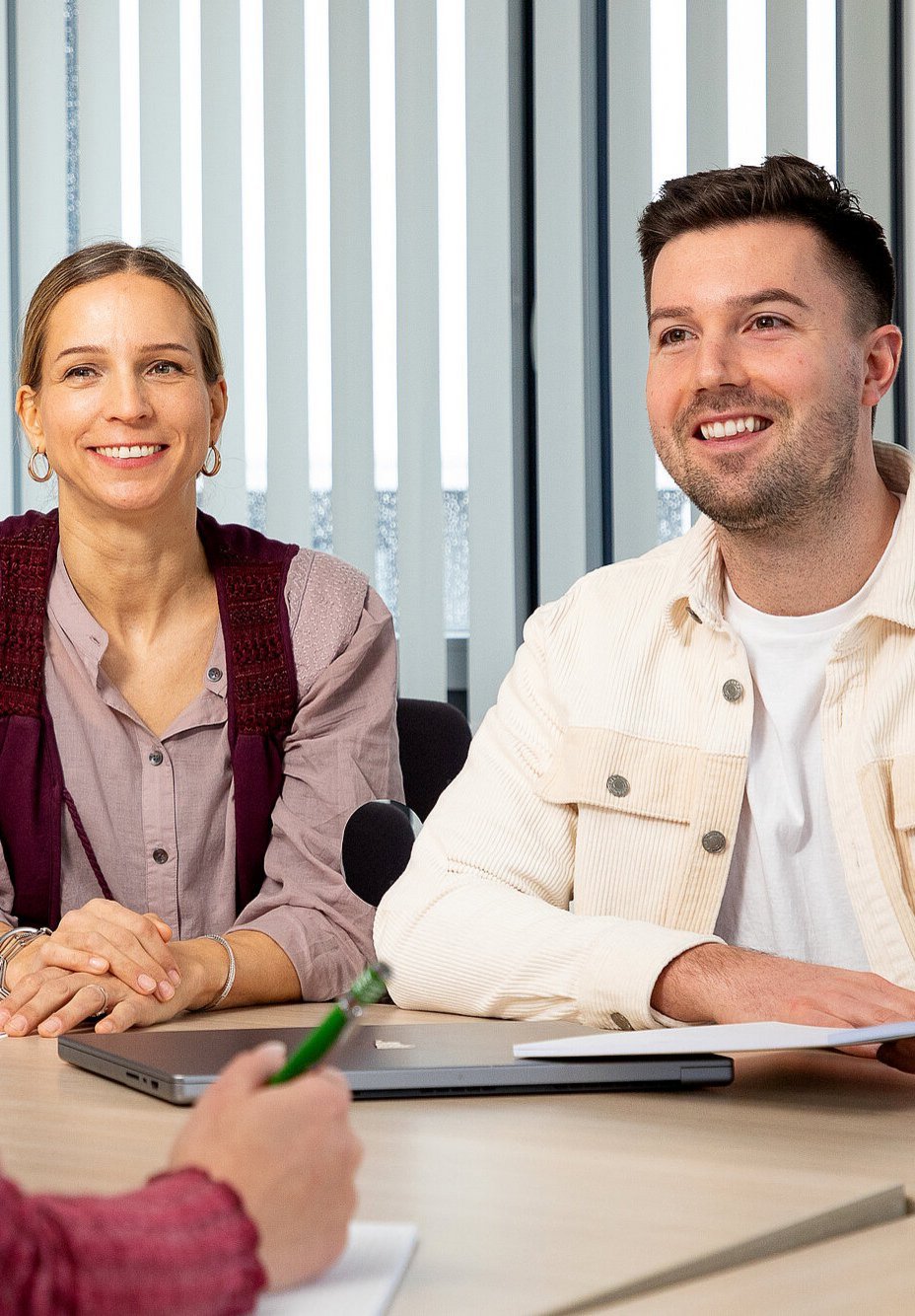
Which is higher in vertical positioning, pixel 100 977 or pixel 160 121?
pixel 160 121

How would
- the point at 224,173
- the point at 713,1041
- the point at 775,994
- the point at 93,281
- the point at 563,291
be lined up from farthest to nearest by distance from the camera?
the point at 224,173, the point at 563,291, the point at 93,281, the point at 775,994, the point at 713,1041

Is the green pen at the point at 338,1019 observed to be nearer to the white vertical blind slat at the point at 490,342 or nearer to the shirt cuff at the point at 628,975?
the shirt cuff at the point at 628,975

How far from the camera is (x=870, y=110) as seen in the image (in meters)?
3.01

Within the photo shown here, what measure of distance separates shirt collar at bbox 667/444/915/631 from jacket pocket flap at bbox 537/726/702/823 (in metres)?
0.15

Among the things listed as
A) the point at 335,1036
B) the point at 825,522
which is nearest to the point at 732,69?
the point at 825,522

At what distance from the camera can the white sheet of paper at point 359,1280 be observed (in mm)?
623

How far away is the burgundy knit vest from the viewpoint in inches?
72.4

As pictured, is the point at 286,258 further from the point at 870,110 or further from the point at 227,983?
the point at 227,983

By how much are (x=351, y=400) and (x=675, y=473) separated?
163cm

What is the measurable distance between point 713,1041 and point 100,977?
0.64 metres

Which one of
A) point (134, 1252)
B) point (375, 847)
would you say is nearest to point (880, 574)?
point (375, 847)

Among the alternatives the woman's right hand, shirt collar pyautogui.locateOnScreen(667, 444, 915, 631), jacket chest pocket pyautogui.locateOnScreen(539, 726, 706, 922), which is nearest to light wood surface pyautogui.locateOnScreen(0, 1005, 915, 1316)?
the woman's right hand

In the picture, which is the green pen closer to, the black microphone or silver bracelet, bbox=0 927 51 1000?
silver bracelet, bbox=0 927 51 1000

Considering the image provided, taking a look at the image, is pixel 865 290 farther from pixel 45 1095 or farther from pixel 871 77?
pixel 871 77
